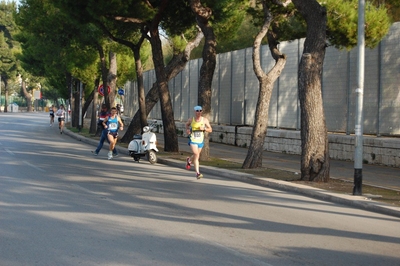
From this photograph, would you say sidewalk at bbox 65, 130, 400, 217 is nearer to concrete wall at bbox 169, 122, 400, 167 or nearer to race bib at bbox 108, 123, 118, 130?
concrete wall at bbox 169, 122, 400, 167

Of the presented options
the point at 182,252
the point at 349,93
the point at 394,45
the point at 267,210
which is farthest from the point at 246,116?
the point at 182,252

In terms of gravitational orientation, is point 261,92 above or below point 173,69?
below

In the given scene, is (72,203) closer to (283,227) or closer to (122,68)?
(283,227)

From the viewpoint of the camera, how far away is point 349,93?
2205 cm

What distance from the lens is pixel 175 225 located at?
31.0 feet

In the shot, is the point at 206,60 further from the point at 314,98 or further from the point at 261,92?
the point at 314,98

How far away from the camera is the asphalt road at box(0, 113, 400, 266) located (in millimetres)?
7531

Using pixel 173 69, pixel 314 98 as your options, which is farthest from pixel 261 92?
pixel 173 69

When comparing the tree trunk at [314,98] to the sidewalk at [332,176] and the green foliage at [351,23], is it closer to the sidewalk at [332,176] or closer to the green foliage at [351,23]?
the sidewalk at [332,176]

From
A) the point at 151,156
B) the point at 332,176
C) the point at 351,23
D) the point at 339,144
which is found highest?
the point at 351,23

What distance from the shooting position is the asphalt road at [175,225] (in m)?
7.53

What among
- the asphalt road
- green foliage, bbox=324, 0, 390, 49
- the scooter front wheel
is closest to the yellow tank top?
the asphalt road

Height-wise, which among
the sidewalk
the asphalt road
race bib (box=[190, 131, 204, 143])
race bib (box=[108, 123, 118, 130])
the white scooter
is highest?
race bib (box=[108, 123, 118, 130])

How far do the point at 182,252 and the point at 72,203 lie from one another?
412 centimetres
